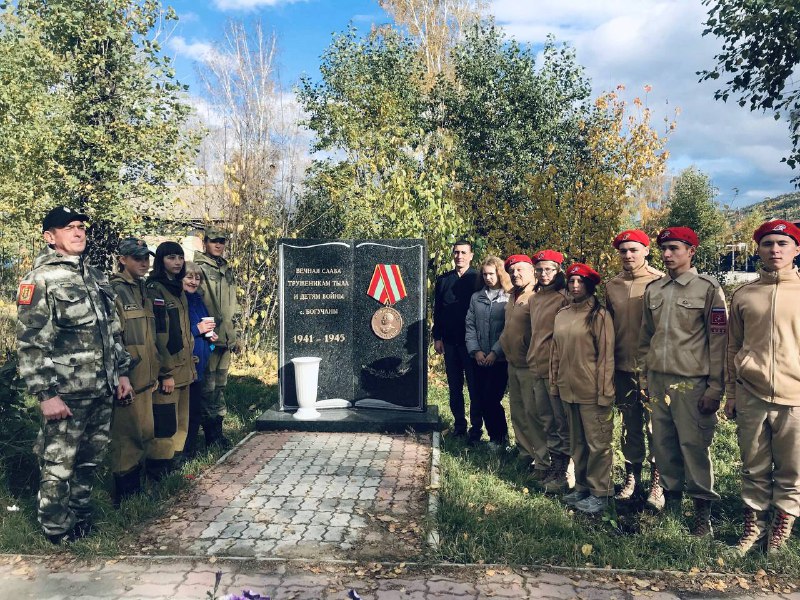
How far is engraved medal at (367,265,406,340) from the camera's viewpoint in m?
6.96

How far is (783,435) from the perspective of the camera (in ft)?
11.2

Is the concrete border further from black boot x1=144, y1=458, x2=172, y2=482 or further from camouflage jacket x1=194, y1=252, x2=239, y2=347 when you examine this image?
camouflage jacket x1=194, y1=252, x2=239, y2=347

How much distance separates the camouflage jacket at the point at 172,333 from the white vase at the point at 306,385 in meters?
1.73

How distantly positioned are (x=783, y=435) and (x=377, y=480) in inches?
115

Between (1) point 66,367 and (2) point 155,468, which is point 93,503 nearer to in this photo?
(2) point 155,468

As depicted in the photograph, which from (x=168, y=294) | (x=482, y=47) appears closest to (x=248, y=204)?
(x=168, y=294)

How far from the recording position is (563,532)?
384cm

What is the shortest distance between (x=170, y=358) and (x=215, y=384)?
120 centimetres

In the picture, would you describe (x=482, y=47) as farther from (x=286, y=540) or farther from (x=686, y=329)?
(x=286, y=540)

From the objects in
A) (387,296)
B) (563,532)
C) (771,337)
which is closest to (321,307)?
(387,296)

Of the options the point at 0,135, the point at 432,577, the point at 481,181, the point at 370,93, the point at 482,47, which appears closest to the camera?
the point at 432,577

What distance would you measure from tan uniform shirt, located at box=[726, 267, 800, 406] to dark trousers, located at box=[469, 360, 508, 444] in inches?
90.8

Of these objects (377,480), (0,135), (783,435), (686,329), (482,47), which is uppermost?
(482,47)

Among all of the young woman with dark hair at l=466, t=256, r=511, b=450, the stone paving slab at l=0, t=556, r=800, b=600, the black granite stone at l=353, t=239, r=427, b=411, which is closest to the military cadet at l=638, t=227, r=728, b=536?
the stone paving slab at l=0, t=556, r=800, b=600
